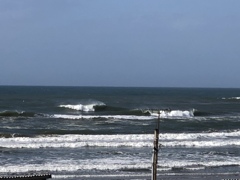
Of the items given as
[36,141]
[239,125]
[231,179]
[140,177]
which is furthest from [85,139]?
[239,125]

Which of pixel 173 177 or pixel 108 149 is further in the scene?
pixel 108 149

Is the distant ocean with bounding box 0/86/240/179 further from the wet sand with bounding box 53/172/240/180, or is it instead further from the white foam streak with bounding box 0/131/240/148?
the wet sand with bounding box 53/172/240/180

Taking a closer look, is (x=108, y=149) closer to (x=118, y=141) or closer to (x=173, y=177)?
(x=118, y=141)

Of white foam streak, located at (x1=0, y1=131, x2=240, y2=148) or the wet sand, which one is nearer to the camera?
the wet sand

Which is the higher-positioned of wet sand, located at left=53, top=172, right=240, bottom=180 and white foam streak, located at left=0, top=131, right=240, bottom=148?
white foam streak, located at left=0, top=131, right=240, bottom=148

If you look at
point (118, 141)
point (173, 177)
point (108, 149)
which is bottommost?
point (173, 177)

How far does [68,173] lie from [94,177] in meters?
1.33

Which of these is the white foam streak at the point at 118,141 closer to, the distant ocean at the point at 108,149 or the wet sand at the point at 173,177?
the distant ocean at the point at 108,149

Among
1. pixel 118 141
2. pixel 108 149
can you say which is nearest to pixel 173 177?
pixel 108 149

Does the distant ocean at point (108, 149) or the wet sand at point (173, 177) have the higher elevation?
the distant ocean at point (108, 149)

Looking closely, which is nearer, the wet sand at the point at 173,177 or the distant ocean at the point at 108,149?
the wet sand at the point at 173,177

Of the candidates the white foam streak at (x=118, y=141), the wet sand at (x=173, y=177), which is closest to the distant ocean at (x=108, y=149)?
the white foam streak at (x=118, y=141)

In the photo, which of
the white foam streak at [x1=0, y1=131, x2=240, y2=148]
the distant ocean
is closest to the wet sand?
the distant ocean

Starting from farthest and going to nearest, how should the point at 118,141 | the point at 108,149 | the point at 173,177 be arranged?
the point at 118,141 < the point at 108,149 < the point at 173,177
